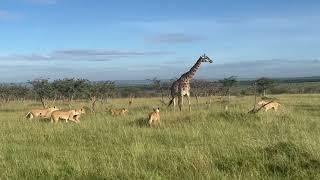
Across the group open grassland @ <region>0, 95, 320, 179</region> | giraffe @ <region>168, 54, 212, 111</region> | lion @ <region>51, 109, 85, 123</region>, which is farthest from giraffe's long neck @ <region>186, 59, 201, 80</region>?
open grassland @ <region>0, 95, 320, 179</region>

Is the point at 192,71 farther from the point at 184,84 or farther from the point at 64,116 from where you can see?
the point at 64,116

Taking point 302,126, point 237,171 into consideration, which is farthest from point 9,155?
point 302,126

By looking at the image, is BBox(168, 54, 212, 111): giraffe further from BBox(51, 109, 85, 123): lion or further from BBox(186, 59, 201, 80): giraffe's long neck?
BBox(51, 109, 85, 123): lion

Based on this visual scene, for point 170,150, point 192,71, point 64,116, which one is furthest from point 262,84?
point 170,150

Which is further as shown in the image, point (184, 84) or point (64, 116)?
point (184, 84)

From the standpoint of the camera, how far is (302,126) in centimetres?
1561

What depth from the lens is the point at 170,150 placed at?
11.3 m

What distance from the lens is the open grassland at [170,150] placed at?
9203 mm

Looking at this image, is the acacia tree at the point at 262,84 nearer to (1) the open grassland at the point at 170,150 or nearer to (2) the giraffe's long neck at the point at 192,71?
(2) the giraffe's long neck at the point at 192,71

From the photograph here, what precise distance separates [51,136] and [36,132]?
54.5 inches

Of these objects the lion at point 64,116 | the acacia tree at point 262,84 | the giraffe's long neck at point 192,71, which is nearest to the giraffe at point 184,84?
the giraffe's long neck at point 192,71

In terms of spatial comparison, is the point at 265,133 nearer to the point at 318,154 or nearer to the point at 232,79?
the point at 318,154

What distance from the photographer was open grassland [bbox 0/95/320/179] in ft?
30.2

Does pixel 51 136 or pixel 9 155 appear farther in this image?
pixel 51 136
